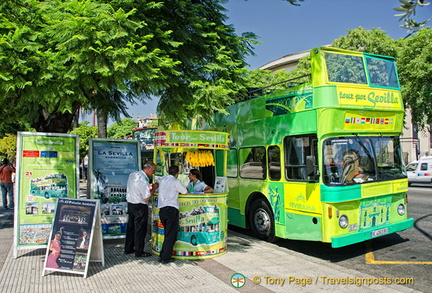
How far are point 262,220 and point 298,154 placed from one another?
6.39 feet

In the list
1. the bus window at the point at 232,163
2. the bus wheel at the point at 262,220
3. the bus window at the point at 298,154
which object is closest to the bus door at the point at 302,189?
the bus window at the point at 298,154

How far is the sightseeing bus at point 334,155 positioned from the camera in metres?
6.67

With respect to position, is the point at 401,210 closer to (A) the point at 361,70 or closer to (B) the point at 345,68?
(A) the point at 361,70

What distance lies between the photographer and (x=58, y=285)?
538 centimetres

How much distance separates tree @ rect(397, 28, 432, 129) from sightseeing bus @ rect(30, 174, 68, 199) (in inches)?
724

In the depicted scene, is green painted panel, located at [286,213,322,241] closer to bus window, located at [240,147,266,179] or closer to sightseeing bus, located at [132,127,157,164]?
bus window, located at [240,147,266,179]

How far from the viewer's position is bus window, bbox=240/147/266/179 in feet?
27.5

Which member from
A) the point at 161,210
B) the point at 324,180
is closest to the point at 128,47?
the point at 161,210

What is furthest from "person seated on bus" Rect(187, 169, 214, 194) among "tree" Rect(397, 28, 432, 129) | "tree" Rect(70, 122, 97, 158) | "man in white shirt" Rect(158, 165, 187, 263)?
"tree" Rect(70, 122, 97, 158)

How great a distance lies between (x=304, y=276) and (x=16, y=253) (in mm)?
5304

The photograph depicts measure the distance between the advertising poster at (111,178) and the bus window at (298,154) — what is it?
11.5 ft

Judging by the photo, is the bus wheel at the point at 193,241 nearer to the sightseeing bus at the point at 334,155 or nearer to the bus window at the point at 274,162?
the sightseeing bus at the point at 334,155

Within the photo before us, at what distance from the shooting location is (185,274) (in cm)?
584

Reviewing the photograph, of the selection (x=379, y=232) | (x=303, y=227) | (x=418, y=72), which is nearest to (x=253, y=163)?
(x=303, y=227)
